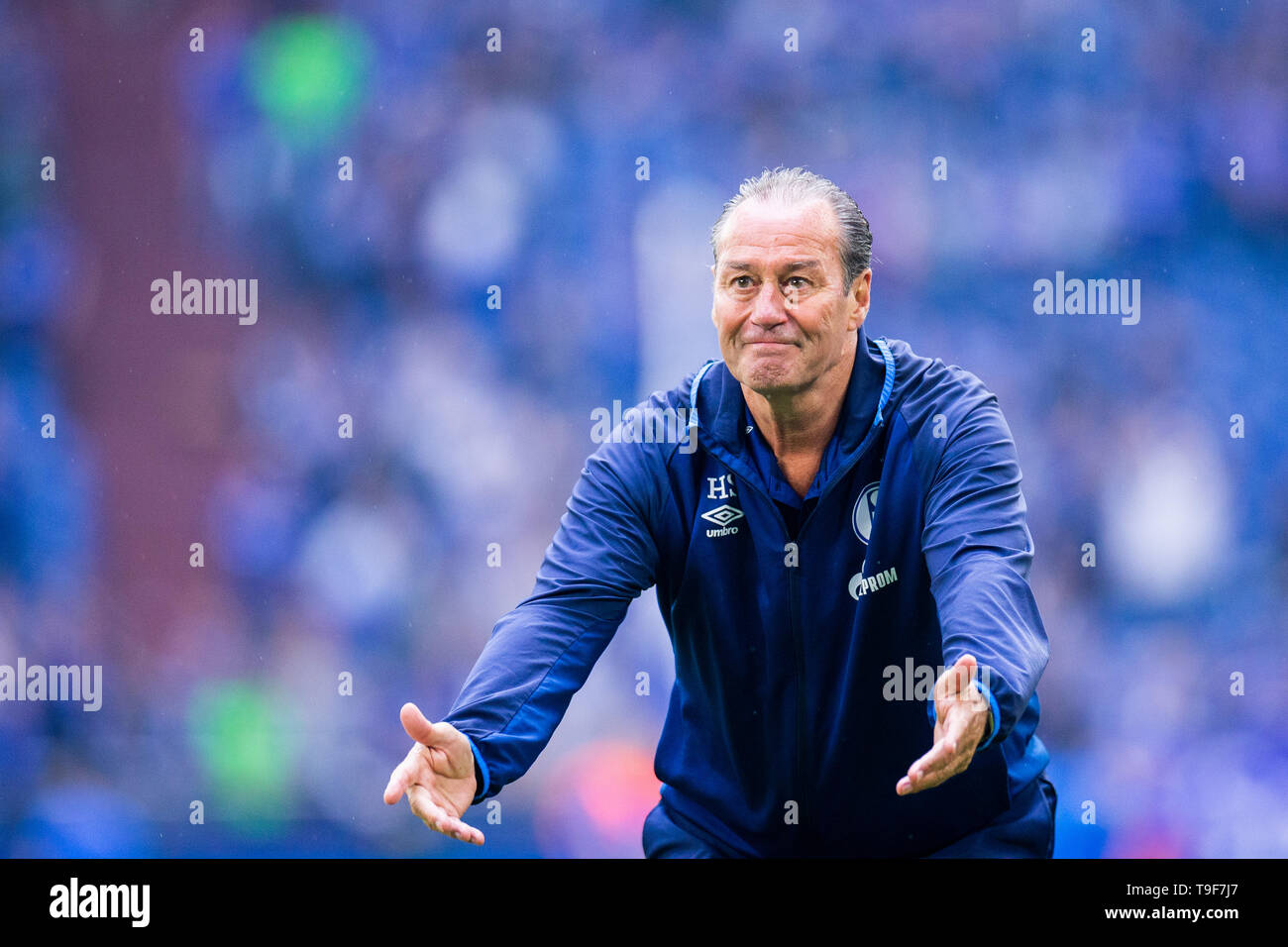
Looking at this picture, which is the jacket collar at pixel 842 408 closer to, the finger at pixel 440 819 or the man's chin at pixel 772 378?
the man's chin at pixel 772 378

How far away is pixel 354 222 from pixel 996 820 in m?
4.02

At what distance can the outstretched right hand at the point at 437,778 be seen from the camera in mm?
2285

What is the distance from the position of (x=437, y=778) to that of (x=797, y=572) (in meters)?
0.90

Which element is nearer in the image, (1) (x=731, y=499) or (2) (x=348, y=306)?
(1) (x=731, y=499)

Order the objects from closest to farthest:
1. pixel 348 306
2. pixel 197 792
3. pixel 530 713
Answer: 1. pixel 530 713
2. pixel 197 792
3. pixel 348 306

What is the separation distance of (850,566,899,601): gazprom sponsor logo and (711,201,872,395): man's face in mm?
430

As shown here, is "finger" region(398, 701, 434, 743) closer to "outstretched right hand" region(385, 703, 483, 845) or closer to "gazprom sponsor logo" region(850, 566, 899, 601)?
"outstretched right hand" region(385, 703, 483, 845)

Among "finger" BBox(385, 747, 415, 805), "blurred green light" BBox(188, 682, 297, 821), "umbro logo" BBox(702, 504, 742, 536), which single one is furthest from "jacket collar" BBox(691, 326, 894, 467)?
"blurred green light" BBox(188, 682, 297, 821)

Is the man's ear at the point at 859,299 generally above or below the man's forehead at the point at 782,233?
below

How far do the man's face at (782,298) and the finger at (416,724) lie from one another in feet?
3.40

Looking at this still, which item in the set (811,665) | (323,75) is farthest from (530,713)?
(323,75)

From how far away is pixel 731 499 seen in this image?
292 centimetres

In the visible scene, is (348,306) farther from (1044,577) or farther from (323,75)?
(1044,577)

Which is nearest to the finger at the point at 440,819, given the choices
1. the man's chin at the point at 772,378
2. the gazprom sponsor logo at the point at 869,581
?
the gazprom sponsor logo at the point at 869,581
